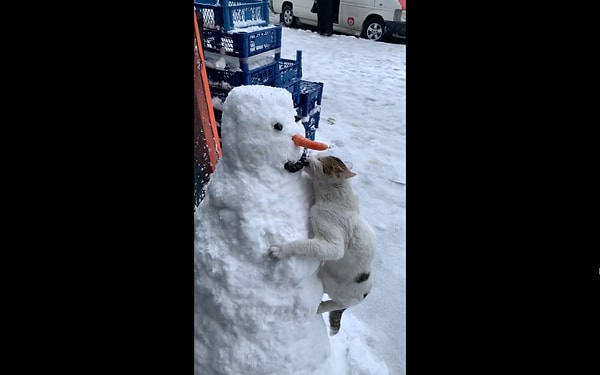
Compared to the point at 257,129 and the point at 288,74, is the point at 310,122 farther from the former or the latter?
the point at 257,129

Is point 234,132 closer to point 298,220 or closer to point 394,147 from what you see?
point 298,220

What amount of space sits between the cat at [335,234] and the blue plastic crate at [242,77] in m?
1.92

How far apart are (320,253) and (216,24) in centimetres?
250

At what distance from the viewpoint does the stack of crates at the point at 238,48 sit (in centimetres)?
326

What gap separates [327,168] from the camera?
1477 millimetres

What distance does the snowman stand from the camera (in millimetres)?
1415

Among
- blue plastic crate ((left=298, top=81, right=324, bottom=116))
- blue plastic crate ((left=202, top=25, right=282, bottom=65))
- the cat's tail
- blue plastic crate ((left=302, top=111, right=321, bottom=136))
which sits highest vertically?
blue plastic crate ((left=202, top=25, right=282, bottom=65))

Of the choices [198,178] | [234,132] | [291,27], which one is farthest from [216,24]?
[291,27]

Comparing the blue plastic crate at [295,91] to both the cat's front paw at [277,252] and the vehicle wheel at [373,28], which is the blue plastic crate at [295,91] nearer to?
the cat's front paw at [277,252]

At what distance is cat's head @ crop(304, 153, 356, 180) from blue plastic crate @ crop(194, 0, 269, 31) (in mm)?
2159

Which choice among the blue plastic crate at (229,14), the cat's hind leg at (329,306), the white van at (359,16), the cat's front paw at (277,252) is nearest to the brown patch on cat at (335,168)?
the cat's front paw at (277,252)

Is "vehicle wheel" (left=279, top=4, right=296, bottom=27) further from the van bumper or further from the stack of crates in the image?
the stack of crates

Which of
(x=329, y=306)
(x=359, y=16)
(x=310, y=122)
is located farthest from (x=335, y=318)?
(x=359, y=16)

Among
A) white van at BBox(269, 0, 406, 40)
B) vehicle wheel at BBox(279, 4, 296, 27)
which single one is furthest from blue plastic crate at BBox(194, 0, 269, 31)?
vehicle wheel at BBox(279, 4, 296, 27)
